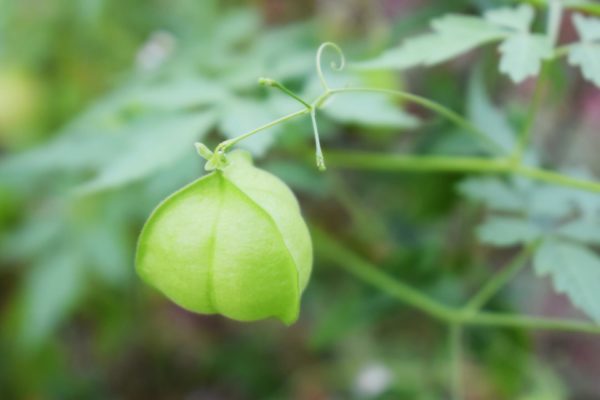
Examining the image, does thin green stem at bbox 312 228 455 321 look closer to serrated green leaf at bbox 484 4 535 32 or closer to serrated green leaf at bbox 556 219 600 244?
serrated green leaf at bbox 556 219 600 244

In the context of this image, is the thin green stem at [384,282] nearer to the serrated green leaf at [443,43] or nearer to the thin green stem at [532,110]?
the thin green stem at [532,110]

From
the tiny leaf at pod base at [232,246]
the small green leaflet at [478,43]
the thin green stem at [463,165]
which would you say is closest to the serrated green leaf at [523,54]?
the small green leaflet at [478,43]

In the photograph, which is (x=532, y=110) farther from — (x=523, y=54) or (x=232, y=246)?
(x=232, y=246)

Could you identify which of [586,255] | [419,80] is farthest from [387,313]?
[419,80]

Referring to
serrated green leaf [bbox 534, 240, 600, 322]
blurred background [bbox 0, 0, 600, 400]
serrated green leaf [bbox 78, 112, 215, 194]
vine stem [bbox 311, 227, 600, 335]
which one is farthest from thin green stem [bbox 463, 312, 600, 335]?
serrated green leaf [bbox 78, 112, 215, 194]

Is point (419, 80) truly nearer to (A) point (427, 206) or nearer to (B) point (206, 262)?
(A) point (427, 206)

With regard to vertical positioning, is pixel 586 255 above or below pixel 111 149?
below

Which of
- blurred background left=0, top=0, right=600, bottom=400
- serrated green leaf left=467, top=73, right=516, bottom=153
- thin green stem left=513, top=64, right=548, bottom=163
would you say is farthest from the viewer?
blurred background left=0, top=0, right=600, bottom=400
